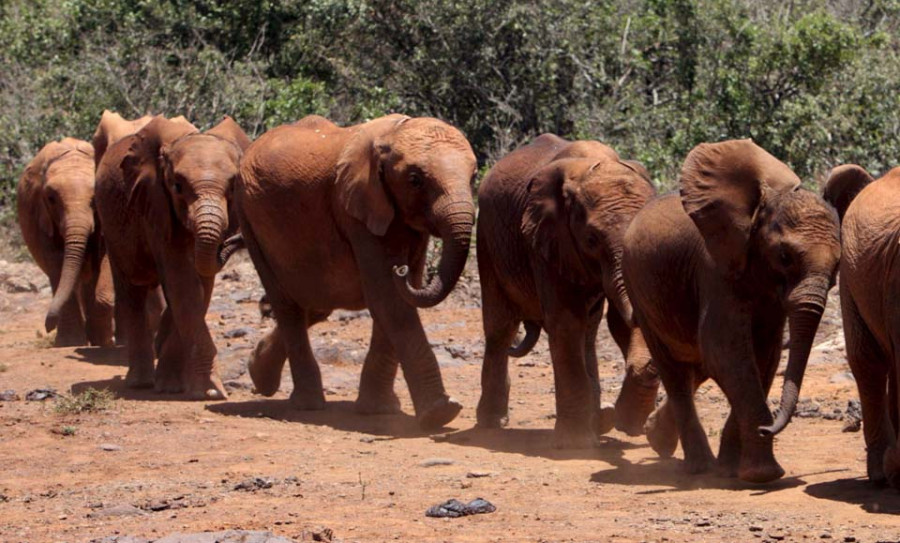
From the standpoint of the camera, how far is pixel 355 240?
11.2 m

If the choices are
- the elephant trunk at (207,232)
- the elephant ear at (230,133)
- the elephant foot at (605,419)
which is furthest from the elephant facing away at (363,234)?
the elephant foot at (605,419)

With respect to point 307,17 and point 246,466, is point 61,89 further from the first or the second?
point 246,466

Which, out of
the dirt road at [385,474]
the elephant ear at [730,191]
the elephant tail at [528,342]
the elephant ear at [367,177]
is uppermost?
the elephant ear at [367,177]

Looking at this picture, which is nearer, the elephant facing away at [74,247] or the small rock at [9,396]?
the small rock at [9,396]

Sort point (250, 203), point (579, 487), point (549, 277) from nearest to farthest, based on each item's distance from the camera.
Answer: point (579, 487) < point (549, 277) < point (250, 203)

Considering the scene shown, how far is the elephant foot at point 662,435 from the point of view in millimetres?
9500

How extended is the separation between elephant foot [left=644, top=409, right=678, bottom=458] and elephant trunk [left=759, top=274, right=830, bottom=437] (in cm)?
175

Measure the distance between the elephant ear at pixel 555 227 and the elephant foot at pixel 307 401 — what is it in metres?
2.49

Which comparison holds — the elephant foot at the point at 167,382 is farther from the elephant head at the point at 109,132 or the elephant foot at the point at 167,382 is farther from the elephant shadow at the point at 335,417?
the elephant head at the point at 109,132

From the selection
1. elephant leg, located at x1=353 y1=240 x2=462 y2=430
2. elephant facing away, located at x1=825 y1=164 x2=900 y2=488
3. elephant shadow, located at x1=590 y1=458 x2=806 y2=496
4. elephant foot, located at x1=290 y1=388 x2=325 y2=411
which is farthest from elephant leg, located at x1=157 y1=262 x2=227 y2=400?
elephant facing away, located at x1=825 y1=164 x2=900 y2=488

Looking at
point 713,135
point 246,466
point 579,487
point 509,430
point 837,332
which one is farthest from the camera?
point 713,135

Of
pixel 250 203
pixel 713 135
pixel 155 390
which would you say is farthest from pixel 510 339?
pixel 713 135

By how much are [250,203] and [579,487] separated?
4.17 m

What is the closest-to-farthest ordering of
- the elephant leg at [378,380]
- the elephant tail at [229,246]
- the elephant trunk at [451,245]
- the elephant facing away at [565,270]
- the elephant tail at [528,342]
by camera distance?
Result: 1. the elephant facing away at [565,270]
2. the elephant trunk at [451,245]
3. the elephant tail at [528,342]
4. the elephant leg at [378,380]
5. the elephant tail at [229,246]
